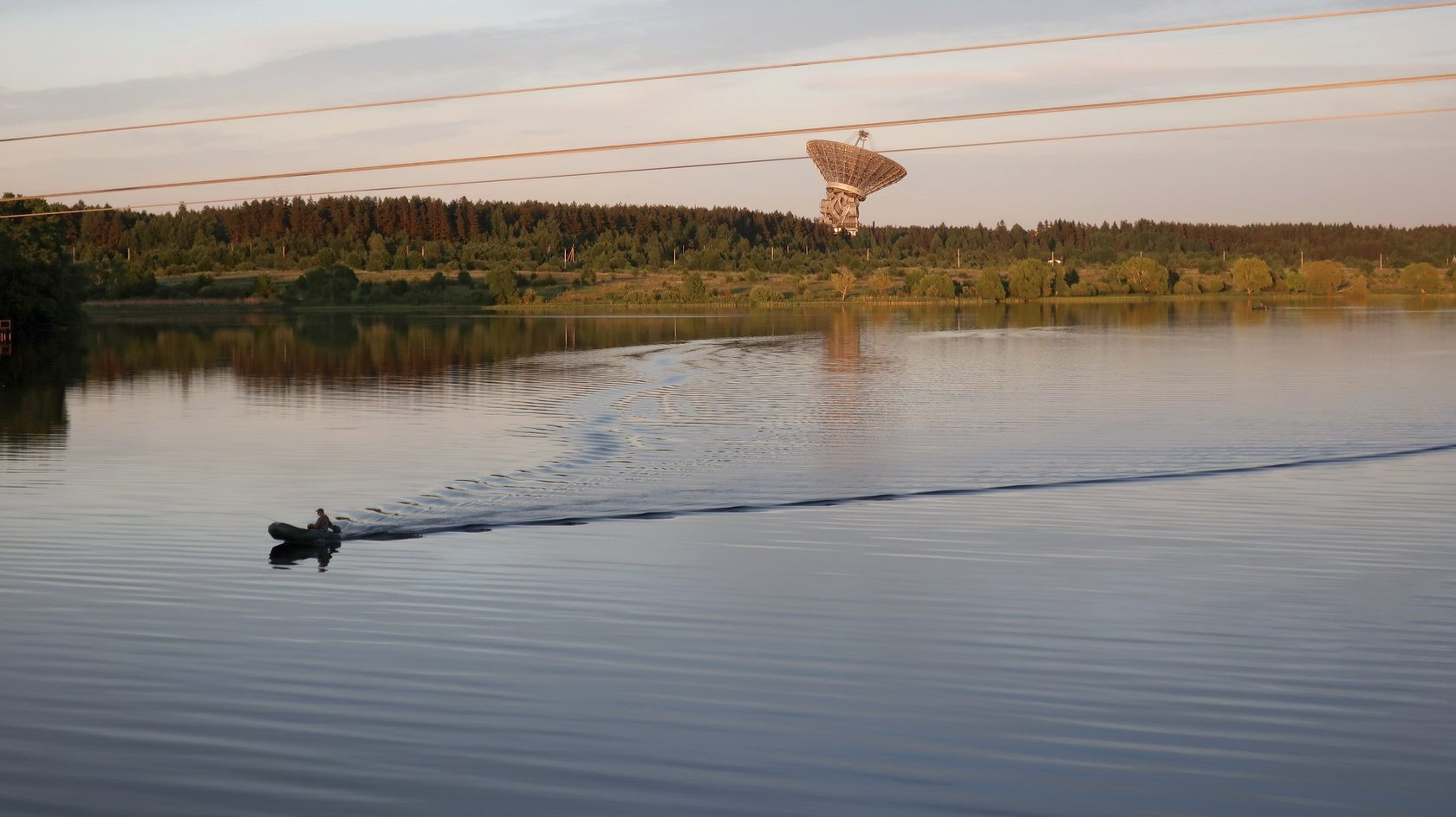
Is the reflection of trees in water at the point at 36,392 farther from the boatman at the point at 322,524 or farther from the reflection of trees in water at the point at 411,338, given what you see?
the boatman at the point at 322,524

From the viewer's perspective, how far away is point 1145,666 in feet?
45.8

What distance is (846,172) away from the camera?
6791 inches

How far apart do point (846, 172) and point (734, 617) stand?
159351 millimetres

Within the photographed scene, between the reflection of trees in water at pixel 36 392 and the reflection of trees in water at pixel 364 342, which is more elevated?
the reflection of trees in water at pixel 364 342

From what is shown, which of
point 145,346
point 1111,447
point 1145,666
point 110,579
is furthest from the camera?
point 145,346

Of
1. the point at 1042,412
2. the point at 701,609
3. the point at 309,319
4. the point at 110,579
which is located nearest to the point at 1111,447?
the point at 1042,412

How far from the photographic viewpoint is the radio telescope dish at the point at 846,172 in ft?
563

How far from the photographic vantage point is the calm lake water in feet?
35.9

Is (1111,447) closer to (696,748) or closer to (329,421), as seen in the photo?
(329,421)

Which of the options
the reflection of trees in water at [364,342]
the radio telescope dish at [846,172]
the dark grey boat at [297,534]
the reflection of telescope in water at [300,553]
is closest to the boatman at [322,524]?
the dark grey boat at [297,534]

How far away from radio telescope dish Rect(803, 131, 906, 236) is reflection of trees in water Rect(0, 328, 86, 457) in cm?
9664

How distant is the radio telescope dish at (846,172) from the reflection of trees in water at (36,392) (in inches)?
3805

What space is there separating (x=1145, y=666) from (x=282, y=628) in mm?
8977

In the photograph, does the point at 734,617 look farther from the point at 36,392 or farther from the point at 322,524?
the point at 36,392
